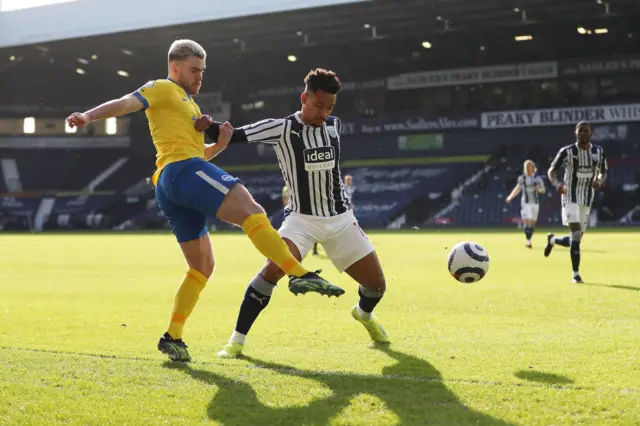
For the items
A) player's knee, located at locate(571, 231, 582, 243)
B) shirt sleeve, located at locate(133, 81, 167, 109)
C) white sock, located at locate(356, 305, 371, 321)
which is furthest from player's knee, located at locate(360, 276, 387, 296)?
player's knee, located at locate(571, 231, 582, 243)

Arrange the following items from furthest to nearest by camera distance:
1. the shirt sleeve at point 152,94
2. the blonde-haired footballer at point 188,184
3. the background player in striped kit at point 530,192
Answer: the background player in striped kit at point 530,192 → the shirt sleeve at point 152,94 → the blonde-haired footballer at point 188,184

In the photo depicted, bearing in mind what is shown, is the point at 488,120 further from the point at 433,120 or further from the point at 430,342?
the point at 430,342

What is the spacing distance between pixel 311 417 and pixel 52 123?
5048 cm

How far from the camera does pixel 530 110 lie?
38906mm

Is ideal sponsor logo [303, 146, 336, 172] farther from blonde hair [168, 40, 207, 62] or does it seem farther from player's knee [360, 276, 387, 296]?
blonde hair [168, 40, 207, 62]

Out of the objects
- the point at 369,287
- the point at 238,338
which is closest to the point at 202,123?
the point at 238,338

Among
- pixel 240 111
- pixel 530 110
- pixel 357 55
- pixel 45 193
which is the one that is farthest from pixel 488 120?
pixel 45 193

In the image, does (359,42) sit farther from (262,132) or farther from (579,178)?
(262,132)

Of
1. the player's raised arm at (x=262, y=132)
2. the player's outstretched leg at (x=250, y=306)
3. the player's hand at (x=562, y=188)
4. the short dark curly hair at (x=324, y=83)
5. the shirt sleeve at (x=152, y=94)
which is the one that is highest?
the short dark curly hair at (x=324, y=83)

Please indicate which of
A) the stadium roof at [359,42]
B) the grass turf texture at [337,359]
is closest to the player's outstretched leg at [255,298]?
the grass turf texture at [337,359]

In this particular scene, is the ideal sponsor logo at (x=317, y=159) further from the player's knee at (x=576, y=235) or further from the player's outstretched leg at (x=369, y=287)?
the player's knee at (x=576, y=235)

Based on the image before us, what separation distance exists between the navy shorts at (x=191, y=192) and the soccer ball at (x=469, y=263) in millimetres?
2411

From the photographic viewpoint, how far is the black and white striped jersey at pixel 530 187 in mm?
20438

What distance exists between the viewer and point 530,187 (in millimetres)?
20688
